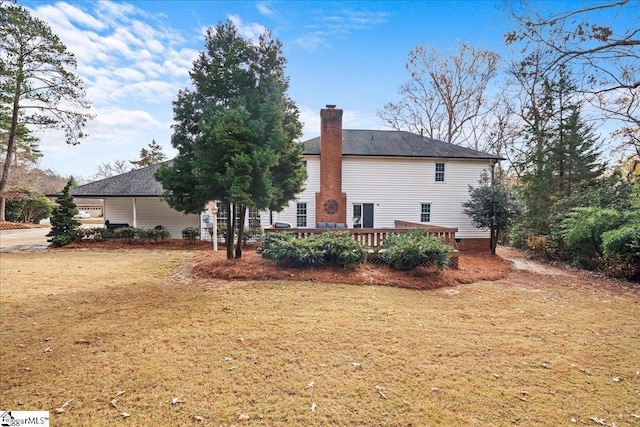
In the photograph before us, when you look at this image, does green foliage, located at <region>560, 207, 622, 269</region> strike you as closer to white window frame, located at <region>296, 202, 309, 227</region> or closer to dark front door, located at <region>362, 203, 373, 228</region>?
dark front door, located at <region>362, 203, 373, 228</region>

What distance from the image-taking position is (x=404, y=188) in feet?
52.3

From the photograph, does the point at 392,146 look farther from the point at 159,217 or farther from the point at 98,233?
the point at 98,233

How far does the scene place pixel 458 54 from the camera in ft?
77.4

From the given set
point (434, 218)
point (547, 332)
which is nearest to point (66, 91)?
point (434, 218)

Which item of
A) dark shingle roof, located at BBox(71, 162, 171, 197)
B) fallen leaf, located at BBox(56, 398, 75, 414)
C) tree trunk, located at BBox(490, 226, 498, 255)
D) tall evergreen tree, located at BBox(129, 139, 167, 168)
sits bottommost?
fallen leaf, located at BBox(56, 398, 75, 414)

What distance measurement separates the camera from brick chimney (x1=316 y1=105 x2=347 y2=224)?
50.4ft

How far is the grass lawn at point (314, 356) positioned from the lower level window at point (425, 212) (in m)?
8.99

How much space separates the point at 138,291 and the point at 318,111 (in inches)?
491

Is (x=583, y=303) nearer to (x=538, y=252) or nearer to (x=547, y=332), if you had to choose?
(x=547, y=332)

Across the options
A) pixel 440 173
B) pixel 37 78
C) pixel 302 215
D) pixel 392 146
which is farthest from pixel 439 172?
pixel 37 78

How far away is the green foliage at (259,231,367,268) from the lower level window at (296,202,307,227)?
21.6 feet

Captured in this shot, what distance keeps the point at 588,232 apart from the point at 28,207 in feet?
140

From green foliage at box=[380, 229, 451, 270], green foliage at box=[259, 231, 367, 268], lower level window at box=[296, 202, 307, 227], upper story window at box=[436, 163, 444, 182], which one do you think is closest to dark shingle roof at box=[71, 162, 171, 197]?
lower level window at box=[296, 202, 307, 227]

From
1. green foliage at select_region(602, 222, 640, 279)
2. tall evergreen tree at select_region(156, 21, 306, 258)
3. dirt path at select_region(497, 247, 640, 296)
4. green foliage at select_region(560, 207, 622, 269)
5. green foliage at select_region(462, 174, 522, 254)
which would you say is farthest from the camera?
green foliage at select_region(462, 174, 522, 254)
